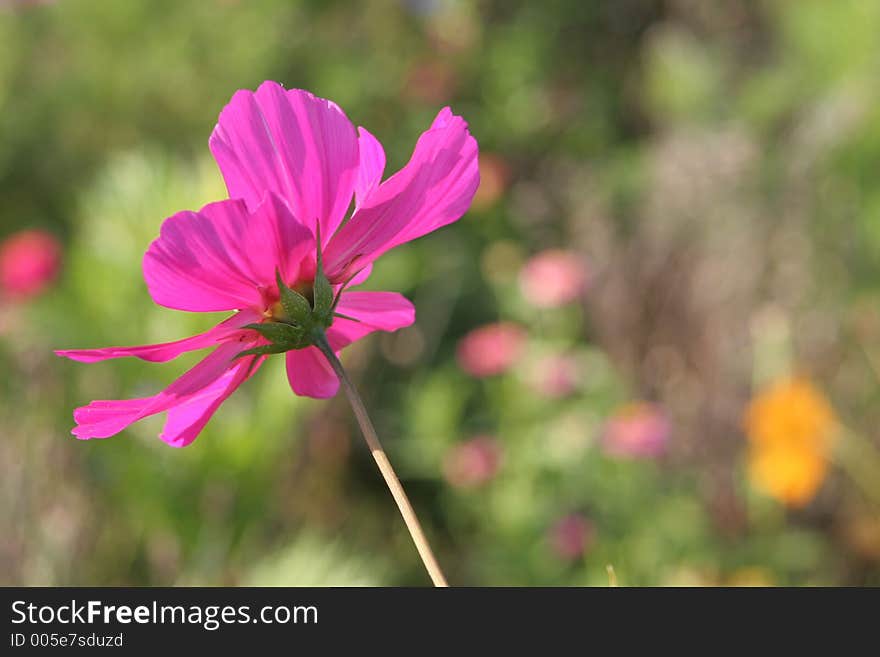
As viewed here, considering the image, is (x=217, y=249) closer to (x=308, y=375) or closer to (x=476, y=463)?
(x=308, y=375)

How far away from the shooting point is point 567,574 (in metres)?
1.42

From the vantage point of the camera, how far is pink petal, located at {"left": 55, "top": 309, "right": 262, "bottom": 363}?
268mm

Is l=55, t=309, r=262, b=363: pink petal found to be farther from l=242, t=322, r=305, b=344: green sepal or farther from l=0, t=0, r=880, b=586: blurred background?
l=0, t=0, r=880, b=586: blurred background

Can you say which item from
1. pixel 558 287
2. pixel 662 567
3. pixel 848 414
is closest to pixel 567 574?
pixel 662 567

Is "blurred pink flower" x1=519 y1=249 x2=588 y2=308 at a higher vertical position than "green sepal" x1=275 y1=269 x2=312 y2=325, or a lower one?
higher

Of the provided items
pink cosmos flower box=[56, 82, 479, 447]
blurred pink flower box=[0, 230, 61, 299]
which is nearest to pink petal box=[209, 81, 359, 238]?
pink cosmos flower box=[56, 82, 479, 447]

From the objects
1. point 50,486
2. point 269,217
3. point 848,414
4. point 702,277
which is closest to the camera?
point 269,217

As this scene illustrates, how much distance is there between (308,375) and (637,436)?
3.28ft

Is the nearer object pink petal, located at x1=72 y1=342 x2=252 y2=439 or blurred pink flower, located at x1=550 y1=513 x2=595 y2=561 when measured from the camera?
pink petal, located at x1=72 y1=342 x2=252 y2=439

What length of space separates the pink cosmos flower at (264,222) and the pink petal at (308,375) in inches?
0.8

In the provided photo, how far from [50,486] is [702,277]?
3.84ft

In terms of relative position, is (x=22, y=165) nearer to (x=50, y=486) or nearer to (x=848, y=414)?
(x=50, y=486)

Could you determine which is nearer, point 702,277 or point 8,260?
point 8,260
